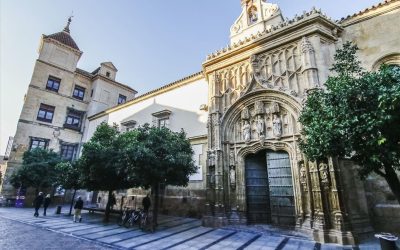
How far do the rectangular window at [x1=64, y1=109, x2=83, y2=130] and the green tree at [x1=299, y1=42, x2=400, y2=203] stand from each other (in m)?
25.9

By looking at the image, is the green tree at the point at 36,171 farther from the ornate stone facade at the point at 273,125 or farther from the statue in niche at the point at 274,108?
the statue in niche at the point at 274,108

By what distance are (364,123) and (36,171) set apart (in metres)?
22.5

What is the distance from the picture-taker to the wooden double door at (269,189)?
10.4 m

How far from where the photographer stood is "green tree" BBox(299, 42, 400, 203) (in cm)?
569

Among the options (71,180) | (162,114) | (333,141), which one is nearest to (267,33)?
(333,141)

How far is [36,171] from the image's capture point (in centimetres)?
1875

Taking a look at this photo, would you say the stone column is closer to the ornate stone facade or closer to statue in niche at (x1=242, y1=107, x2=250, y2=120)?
the ornate stone facade

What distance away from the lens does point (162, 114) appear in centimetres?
1866

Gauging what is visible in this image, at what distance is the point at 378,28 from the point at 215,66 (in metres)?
8.54

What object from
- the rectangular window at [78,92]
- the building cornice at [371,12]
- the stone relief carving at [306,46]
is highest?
the rectangular window at [78,92]

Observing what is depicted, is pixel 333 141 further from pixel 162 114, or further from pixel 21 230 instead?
pixel 162 114

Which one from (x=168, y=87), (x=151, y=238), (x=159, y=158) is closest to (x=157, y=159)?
(x=159, y=158)

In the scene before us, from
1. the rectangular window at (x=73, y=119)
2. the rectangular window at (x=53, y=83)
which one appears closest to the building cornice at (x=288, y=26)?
the rectangular window at (x=73, y=119)

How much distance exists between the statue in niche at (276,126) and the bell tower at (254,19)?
7.46 metres
